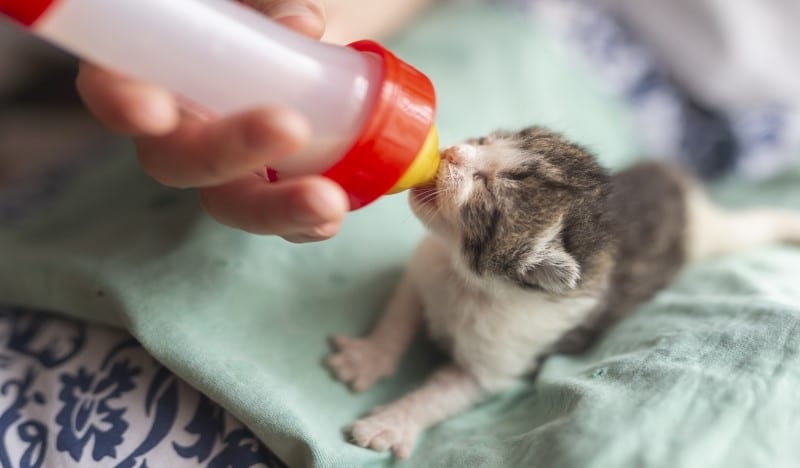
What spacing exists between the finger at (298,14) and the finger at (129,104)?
27 cm

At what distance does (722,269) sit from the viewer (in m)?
1.48

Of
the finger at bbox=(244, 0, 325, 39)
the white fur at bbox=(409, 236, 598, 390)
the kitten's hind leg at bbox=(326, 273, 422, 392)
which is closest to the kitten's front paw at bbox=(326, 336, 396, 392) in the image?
the kitten's hind leg at bbox=(326, 273, 422, 392)

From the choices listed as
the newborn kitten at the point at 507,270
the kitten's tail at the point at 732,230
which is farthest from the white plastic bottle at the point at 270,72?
the kitten's tail at the point at 732,230

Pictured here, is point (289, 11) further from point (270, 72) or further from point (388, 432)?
point (388, 432)

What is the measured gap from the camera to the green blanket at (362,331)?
0.91 meters

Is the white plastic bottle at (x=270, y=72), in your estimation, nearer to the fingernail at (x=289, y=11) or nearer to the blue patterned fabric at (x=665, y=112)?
the fingernail at (x=289, y=11)

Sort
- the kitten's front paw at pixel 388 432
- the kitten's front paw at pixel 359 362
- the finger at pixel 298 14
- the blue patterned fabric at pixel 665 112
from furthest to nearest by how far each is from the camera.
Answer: the blue patterned fabric at pixel 665 112 → the kitten's front paw at pixel 359 362 → the kitten's front paw at pixel 388 432 → the finger at pixel 298 14

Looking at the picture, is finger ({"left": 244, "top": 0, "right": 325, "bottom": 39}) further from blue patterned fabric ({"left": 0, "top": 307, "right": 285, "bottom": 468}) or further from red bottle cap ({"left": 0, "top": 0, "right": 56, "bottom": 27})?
blue patterned fabric ({"left": 0, "top": 307, "right": 285, "bottom": 468})

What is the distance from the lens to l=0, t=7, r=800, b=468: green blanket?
0.91m

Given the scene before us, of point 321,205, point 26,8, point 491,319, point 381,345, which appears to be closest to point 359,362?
point 381,345

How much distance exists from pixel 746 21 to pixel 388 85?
66.6 inches

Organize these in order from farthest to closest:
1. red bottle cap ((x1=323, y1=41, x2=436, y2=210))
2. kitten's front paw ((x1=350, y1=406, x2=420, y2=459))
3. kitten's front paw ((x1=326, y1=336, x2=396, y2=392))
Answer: kitten's front paw ((x1=326, y1=336, x2=396, y2=392)), kitten's front paw ((x1=350, y1=406, x2=420, y2=459)), red bottle cap ((x1=323, y1=41, x2=436, y2=210))

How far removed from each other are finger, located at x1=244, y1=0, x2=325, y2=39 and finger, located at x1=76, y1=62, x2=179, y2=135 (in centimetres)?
27

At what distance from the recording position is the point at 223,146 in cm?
81
